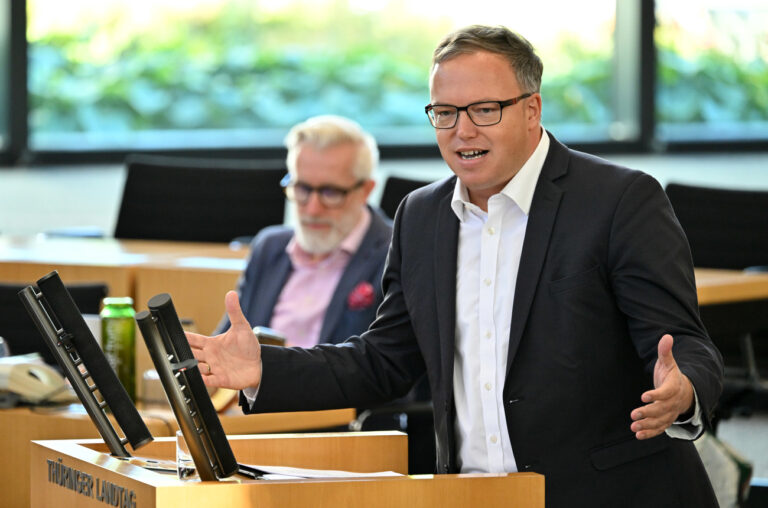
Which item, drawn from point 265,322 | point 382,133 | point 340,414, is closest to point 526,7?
point 382,133

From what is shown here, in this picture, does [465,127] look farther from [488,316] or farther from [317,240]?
[317,240]

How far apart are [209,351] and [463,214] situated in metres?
0.54

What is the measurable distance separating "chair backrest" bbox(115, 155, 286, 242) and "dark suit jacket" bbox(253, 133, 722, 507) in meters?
2.91

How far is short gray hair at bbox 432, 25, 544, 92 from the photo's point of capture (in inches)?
83.0

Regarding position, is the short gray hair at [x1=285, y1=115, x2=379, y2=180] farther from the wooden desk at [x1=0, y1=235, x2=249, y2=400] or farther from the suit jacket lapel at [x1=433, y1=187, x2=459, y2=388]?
the suit jacket lapel at [x1=433, y1=187, x2=459, y2=388]

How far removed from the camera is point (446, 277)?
2201 millimetres

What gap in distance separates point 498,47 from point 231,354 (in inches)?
26.9

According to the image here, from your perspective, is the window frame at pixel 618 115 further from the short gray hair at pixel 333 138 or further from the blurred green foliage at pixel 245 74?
the short gray hair at pixel 333 138

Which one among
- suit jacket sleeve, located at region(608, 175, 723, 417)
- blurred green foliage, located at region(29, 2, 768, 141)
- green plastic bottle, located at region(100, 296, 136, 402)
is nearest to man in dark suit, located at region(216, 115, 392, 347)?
green plastic bottle, located at region(100, 296, 136, 402)

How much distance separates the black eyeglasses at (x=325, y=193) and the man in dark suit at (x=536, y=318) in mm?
1637

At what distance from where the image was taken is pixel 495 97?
210 cm

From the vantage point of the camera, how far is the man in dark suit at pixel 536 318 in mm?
2037

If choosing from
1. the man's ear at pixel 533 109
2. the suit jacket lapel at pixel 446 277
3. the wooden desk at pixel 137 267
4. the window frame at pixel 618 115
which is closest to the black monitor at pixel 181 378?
the suit jacket lapel at pixel 446 277

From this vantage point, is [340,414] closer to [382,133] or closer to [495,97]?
[495,97]
